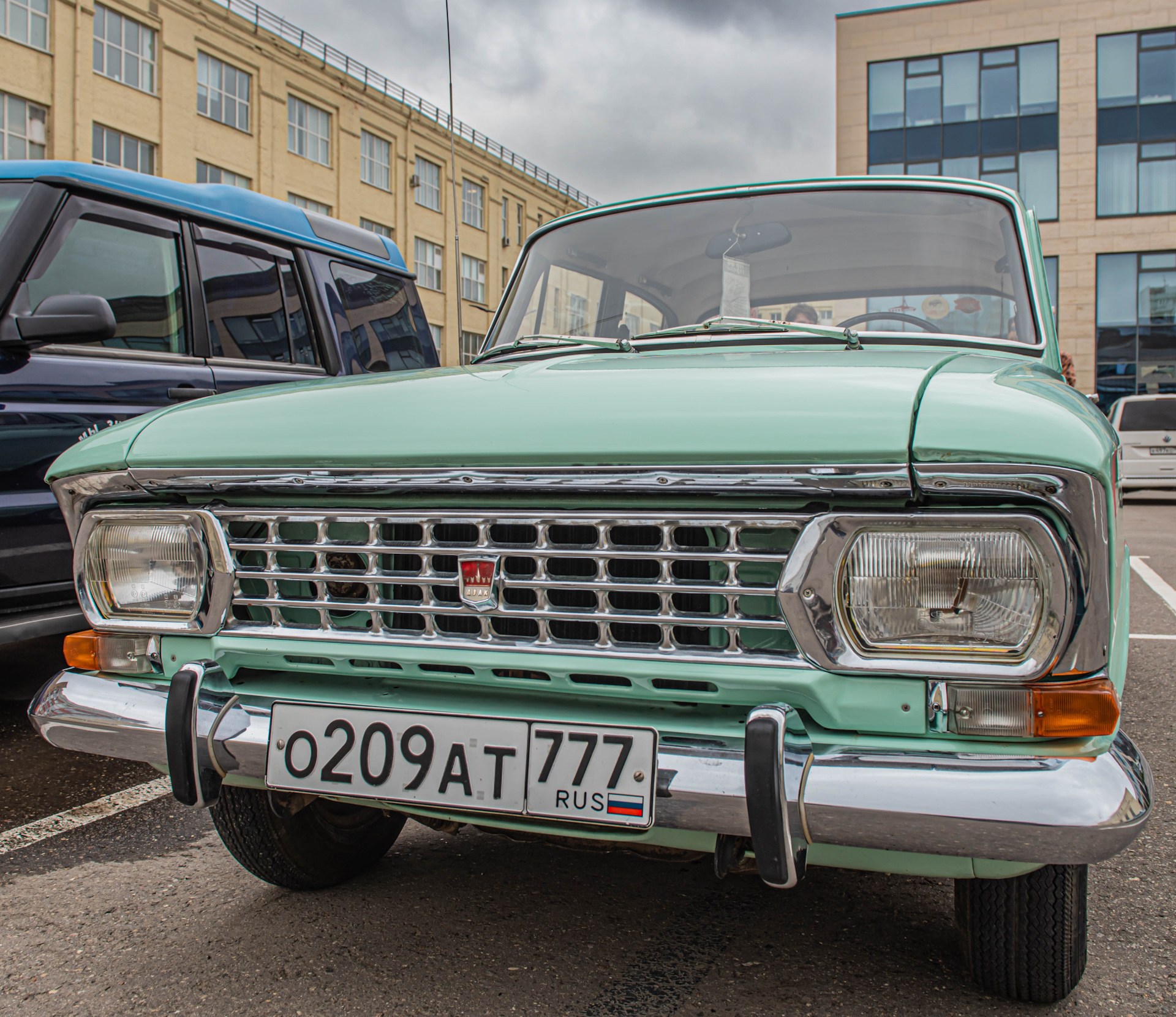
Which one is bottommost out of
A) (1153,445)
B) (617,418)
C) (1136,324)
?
(617,418)

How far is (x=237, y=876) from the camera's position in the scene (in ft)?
8.49

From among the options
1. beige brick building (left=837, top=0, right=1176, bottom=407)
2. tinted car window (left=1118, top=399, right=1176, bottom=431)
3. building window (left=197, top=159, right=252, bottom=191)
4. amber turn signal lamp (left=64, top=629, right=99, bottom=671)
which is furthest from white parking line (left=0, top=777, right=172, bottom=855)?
beige brick building (left=837, top=0, right=1176, bottom=407)

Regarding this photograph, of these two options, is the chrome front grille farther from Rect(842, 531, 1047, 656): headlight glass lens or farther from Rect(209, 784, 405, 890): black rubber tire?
Rect(209, 784, 405, 890): black rubber tire

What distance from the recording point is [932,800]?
4.73 ft

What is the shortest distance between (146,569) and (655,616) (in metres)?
1.08

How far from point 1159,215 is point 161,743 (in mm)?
31083

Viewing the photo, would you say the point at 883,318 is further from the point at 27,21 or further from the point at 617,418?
the point at 27,21

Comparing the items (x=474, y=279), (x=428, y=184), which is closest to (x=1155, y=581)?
(x=428, y=184)

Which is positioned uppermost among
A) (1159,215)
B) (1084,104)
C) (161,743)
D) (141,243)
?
(1084,104)

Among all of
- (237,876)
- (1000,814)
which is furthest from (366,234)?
(1000,814)

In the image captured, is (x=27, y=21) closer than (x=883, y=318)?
No

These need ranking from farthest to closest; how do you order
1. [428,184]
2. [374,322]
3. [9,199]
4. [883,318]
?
1. [428,184]
2. [374,322]
3. [9,199]
4. [883,318]

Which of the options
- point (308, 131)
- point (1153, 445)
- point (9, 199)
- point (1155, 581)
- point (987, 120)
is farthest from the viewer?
point (308, 131)

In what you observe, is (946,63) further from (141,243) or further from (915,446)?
(915,446)
